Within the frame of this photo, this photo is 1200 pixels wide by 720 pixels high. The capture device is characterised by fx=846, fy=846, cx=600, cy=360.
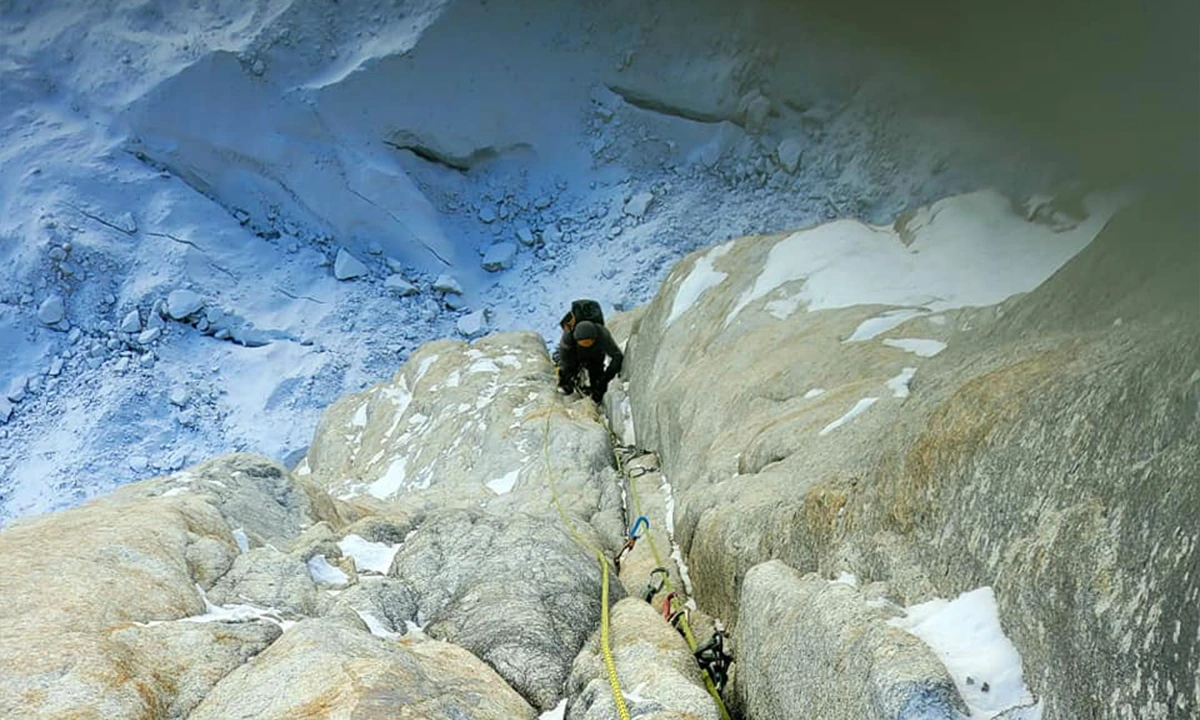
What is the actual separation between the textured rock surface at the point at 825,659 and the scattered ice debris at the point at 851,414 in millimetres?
1959

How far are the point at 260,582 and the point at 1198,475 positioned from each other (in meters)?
6.49

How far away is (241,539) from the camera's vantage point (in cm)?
843

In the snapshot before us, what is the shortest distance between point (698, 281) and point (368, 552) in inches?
311

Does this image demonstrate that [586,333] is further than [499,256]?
No

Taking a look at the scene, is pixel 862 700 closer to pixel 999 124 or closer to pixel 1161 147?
pixel 1161 147

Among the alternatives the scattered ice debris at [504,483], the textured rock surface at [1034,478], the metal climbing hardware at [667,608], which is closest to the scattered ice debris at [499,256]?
the scattered ice debris at [504,483]

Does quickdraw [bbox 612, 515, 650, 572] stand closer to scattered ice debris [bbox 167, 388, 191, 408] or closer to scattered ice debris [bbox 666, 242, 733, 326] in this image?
scattered ice debris [bbox 666, 242, 733, 326]

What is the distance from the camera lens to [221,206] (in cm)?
2559

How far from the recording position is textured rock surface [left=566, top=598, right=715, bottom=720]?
4.71 metres

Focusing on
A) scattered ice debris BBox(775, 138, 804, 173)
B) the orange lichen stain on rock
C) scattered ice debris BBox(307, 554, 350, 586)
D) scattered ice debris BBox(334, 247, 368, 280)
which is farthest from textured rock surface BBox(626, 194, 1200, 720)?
scattered ice debris BBox(334, 247, 368, 280)

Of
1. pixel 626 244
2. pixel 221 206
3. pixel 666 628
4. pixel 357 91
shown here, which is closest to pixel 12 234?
pixel 221 206

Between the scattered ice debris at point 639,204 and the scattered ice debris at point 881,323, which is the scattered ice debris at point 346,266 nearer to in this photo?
the scattered ice debris at point 639,204

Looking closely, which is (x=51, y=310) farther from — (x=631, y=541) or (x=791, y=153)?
(x=791, y=153)

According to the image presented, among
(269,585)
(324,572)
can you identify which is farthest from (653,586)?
(269,585)
